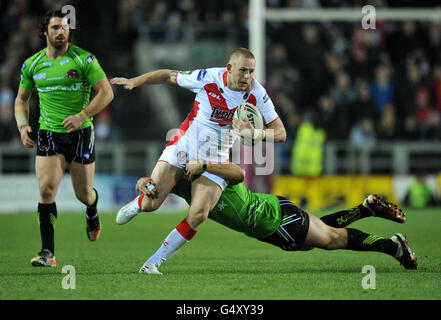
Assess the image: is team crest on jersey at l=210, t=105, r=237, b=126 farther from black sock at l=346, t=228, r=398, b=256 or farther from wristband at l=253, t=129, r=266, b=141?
black sock at l=346, t=228, r=398, b=256

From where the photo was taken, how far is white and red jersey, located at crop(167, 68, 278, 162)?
295 inches

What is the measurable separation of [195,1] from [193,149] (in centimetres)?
1357

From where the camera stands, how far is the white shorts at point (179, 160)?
7.27 metres

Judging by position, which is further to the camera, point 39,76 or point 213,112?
point 39,76

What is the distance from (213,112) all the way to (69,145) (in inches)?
62.4

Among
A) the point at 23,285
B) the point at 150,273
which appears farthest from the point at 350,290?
the point at 23,285

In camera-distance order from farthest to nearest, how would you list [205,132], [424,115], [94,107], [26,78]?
[424,115]
[26,78]
[94,107]
[205,132]

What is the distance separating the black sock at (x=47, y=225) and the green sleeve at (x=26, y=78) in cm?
120

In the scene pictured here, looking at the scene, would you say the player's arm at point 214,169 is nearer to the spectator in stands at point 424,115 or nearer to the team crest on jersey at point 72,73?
the team crest on jersey at point 72,73

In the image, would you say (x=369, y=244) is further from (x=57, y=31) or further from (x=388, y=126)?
(x=388, y=126)

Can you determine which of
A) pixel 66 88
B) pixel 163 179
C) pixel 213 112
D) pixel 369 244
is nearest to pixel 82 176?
pixel 66 88

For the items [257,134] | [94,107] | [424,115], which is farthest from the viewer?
[424,115]

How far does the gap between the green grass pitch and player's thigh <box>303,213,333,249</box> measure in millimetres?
275

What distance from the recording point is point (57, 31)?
7.70 metres
